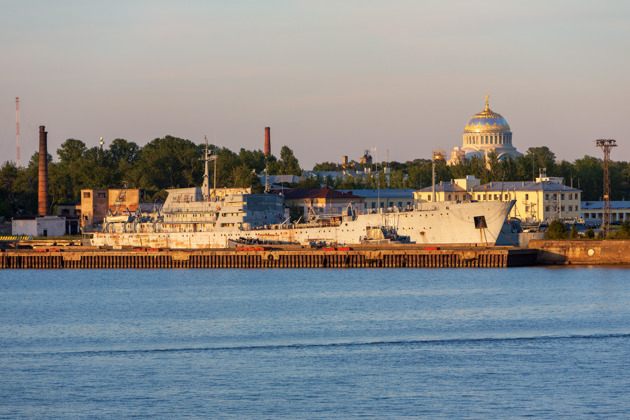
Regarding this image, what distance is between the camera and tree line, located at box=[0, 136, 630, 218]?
133 meters

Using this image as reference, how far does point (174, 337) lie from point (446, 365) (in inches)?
491

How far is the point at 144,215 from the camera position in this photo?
9581 cm

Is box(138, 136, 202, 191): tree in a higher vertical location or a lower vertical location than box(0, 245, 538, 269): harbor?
higher

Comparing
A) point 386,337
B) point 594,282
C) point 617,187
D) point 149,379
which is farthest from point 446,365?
point 617,187

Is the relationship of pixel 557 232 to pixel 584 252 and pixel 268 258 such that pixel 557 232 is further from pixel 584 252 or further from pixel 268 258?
pixel 268 258

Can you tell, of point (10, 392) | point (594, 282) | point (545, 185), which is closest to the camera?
point (10, 392)

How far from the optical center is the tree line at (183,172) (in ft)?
435

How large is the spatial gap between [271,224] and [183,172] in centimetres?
5677

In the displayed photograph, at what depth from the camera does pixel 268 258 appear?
78.8 metres

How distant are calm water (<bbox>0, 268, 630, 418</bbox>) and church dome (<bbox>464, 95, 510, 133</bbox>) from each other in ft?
368

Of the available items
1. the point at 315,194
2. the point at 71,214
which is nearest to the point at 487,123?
the point at 315,194

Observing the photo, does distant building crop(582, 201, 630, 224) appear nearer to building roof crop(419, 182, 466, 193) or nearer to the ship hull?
building roof crop(419, 182, 466, 193)

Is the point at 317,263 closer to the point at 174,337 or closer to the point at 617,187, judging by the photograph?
the point at 174,337

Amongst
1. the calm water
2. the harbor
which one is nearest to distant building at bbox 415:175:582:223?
the harbor
